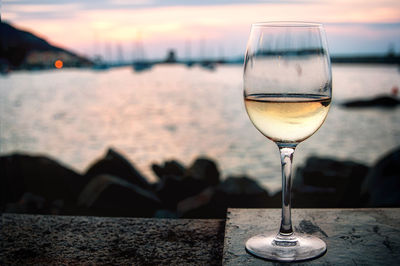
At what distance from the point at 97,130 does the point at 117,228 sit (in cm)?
1600

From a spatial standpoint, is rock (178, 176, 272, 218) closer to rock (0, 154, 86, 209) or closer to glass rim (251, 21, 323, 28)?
rock (0, 154, 86, 209)

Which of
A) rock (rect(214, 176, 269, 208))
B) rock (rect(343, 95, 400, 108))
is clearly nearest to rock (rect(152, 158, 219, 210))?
rock (rect(214, 176, 269, 208))

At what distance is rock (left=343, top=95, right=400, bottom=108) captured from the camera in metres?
35.0

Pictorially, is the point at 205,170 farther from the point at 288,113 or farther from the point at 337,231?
the point at 288,113

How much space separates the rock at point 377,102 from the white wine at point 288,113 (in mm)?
34928

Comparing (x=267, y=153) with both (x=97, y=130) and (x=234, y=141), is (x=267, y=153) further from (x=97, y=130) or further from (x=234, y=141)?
(x=97, y=130)

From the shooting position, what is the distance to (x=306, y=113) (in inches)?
59.0

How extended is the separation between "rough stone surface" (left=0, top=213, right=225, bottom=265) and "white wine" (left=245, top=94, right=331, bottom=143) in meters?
0.63

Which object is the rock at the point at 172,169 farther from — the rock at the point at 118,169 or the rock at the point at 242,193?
the rock at the point at 242,193

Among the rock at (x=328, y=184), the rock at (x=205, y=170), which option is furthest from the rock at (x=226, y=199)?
the rock at (x=205, y=170)

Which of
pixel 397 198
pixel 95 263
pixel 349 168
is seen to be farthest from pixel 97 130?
pixel 95 263

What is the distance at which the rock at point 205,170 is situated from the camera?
19.0 feet

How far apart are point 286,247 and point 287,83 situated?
2.08 ft

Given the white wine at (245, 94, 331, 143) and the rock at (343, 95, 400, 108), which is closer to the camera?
the white wine at (245, 94, 331, 143)
